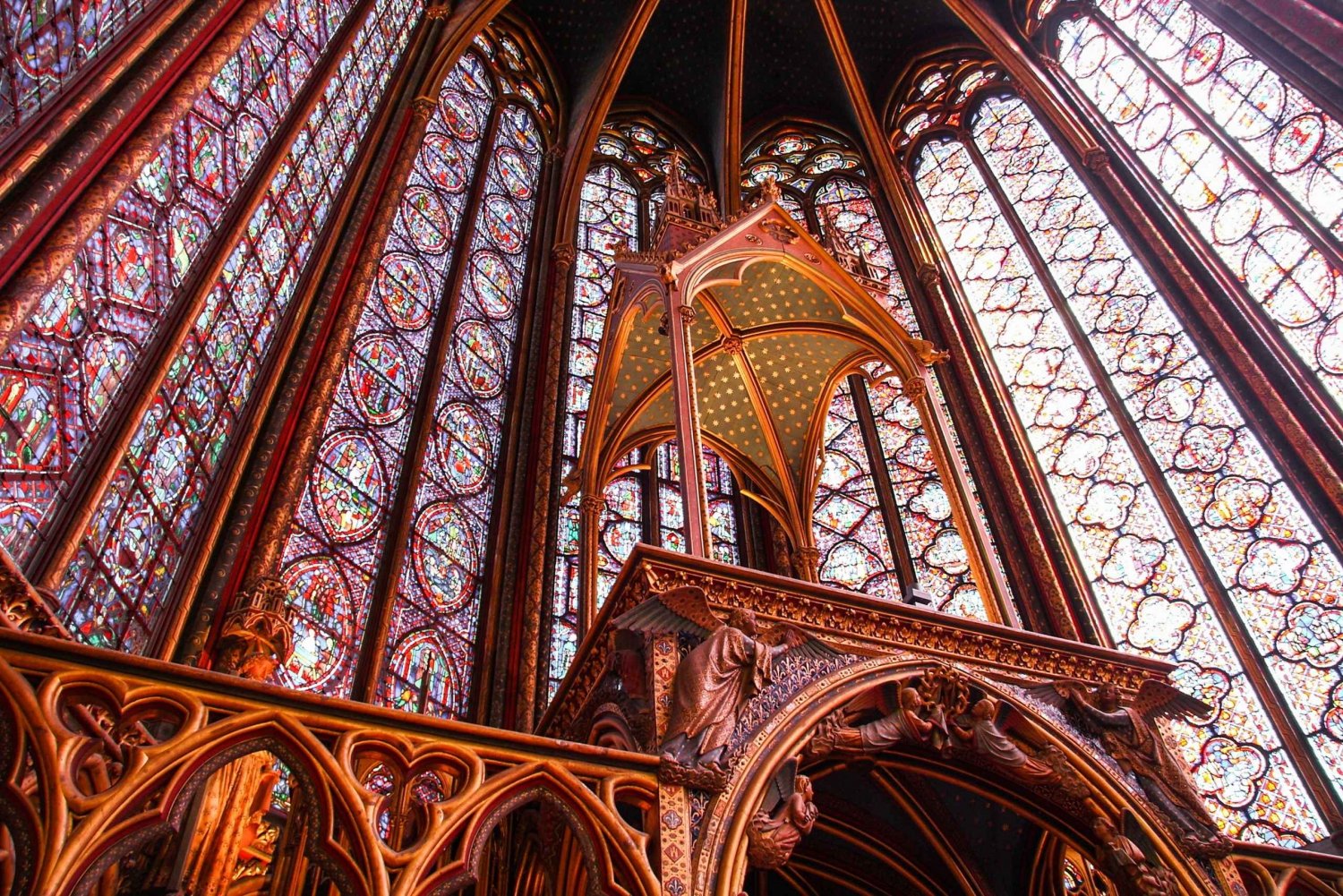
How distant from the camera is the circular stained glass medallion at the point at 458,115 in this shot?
1103 centimetres

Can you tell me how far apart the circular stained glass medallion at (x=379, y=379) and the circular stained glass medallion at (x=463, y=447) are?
0.40 meters

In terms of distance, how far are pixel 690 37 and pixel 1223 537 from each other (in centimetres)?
891

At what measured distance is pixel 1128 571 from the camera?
834cm

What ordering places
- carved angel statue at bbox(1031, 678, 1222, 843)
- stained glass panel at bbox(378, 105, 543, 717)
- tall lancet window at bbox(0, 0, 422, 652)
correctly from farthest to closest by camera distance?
stained glass panel at bbox(378, 105, 543, 717) < carved angel statue at bbox(1031, 678, 1222, 843) < tall lancet window at bbox(0, 0, 422, 652)

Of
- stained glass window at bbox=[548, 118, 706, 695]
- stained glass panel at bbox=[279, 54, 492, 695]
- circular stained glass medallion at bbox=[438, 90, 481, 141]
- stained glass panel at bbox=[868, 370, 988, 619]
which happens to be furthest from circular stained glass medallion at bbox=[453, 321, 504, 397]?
stained glass panel at bbox=[868, 370, 988, 619]

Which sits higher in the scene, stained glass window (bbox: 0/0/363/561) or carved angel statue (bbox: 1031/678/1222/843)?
stained glass window (bbox: 0/0/363/561)

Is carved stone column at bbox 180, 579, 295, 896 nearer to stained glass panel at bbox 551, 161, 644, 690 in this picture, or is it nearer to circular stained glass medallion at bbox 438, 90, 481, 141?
stained glass panel at bbox 551, 161, 644, 690

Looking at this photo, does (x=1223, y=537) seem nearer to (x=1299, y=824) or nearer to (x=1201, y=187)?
(x=1299, y=824)

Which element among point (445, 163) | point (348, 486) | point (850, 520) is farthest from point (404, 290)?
point (850, 520)

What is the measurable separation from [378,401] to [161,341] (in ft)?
8.26

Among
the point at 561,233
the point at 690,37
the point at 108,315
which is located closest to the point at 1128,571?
the point at 561,233

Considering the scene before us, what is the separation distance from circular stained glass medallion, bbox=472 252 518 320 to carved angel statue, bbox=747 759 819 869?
6348mm

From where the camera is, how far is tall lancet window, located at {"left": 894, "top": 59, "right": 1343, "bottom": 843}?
23.4ft

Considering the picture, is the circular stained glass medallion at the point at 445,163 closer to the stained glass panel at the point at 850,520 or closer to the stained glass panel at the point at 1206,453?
the stained glass panel at the point at 850,520
